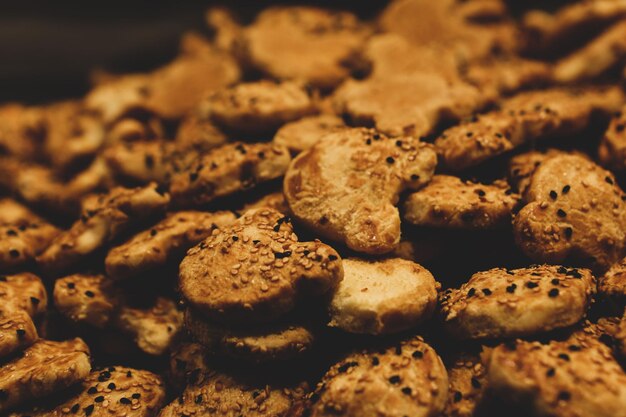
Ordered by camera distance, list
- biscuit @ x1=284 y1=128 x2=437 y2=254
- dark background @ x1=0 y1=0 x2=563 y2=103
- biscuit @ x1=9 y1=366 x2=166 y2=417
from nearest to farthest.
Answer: biscuit @ x1=9 y1=366 x2=166 y2=417 < biscuit @ x1=284 y1=128 x2=437 y2=254 < dark background @ x1=0 y1=0 x2=563 y2=103

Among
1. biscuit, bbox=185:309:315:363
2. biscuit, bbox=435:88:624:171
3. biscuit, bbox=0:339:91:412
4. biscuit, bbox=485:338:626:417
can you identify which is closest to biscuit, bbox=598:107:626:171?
biscuit, bbox=435:88:624:171

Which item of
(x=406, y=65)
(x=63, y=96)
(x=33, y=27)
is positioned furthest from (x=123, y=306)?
(x=33, y=27)

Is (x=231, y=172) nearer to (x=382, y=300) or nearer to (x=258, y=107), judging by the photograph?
(x=258, y=107)

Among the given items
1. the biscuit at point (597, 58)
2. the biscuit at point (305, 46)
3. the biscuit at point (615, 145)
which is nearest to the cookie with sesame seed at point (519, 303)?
the biscuit at point (615, 145)

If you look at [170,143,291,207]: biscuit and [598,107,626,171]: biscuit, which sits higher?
[170,143,291,207]: biscuit

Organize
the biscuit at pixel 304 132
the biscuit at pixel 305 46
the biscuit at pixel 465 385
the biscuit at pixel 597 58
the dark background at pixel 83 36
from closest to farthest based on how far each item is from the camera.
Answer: the biscuit at pixel 465 385, the biscuit at pixel 304 132, the biscuit at pixel 597 58, the biscuit at pixel 305 46, the dark background at pixel 83 36

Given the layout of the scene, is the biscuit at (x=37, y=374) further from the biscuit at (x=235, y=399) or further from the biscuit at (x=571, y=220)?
the biscuit at (x=571, y=220)

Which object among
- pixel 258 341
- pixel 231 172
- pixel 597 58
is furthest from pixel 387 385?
pixel 597 58

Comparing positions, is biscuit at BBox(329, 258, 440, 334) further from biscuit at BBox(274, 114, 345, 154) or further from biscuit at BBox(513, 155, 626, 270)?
biscuit at BBox(274, 114, 345, 154)
